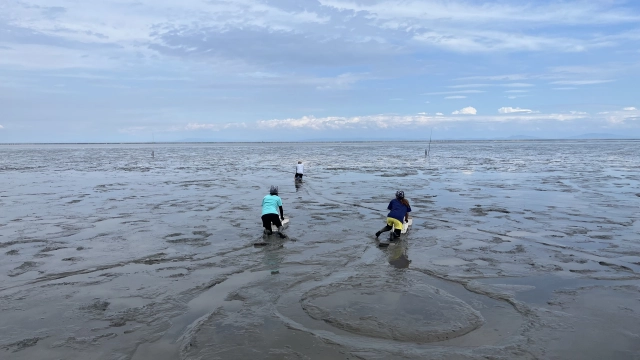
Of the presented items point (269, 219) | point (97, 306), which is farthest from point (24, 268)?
point (269, 219)

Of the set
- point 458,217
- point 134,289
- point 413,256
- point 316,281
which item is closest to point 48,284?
point 134,289

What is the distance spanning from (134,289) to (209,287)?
4.72 ft

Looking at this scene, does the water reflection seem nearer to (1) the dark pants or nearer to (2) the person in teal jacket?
(2) the person in teal jacket

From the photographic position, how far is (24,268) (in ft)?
30.5

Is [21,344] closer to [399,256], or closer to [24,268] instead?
[24,268]

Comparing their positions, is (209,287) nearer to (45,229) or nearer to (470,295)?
(470,295)

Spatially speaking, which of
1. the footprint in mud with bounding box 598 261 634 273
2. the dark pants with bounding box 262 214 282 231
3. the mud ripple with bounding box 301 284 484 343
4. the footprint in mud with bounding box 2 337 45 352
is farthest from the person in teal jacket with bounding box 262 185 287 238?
the footprint in mud with bounding box 598 261 634 273

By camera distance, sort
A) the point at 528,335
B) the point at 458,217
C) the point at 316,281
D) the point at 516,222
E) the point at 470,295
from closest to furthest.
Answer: the point at 528,335 < the point at 470,295 < the point at 316,281 < the point at 516,222 < the point at 458,217

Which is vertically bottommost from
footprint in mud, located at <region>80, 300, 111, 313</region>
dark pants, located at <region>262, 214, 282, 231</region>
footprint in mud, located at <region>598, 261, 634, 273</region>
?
footprint in mud, located at <region>80, 300, 111, 313</region>

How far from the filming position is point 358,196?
67.8 ft

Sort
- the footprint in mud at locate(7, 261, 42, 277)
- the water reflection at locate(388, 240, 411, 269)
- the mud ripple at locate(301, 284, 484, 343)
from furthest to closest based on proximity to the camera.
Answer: the water reflection at locate(388, 240, 411, 269)
the footprint in mud at locate(7, 261, 42, 277)
the mud ripple at locate(301, 284, 484, 343)

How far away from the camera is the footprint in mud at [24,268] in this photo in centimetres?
898

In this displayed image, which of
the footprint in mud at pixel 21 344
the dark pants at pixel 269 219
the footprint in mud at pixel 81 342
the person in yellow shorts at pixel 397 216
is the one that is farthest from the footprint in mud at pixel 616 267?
the footprint in mud at pixel 21 344

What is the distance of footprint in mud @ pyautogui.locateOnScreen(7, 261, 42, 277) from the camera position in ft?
29.5
